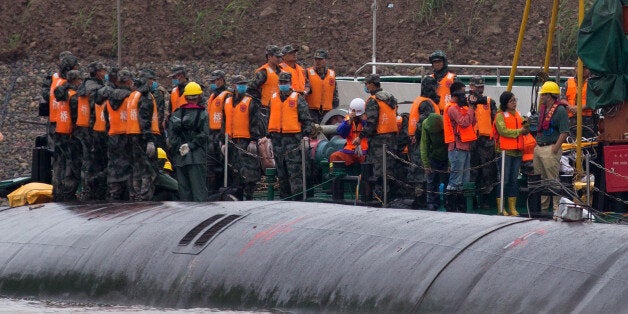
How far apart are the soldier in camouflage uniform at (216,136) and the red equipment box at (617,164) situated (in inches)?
328

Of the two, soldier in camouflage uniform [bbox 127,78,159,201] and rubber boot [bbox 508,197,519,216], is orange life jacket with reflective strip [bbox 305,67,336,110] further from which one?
rubber boot [bbox 508,197,519,216]

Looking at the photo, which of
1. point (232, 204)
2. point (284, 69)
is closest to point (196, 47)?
point (284, 69)

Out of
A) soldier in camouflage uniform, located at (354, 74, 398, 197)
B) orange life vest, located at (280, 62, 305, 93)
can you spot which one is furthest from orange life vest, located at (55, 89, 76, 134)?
soldier in camouflage uniform, located at (354, 74, 398, 197)

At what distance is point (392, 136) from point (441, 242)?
8140mm

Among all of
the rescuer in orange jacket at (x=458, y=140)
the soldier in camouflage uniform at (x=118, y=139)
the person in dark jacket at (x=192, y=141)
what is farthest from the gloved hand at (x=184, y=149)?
the rescuer in orange jacket at (x=458, y=140)

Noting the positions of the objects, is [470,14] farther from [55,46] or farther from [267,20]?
[55,46]

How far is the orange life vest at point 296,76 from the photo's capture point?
23.2 metres

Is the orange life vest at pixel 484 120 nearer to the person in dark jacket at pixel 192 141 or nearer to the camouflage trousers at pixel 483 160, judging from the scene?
the camouflage trousers at pixel 483 160

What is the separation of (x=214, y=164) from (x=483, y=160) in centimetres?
563

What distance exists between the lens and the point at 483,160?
1903cm

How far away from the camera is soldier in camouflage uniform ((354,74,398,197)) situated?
1942 centimetres

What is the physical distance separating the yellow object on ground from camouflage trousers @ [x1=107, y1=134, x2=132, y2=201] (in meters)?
1.17

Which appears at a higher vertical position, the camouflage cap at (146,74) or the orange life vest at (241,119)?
the camouflage cap at (146,74)

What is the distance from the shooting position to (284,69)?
23.3 metres
